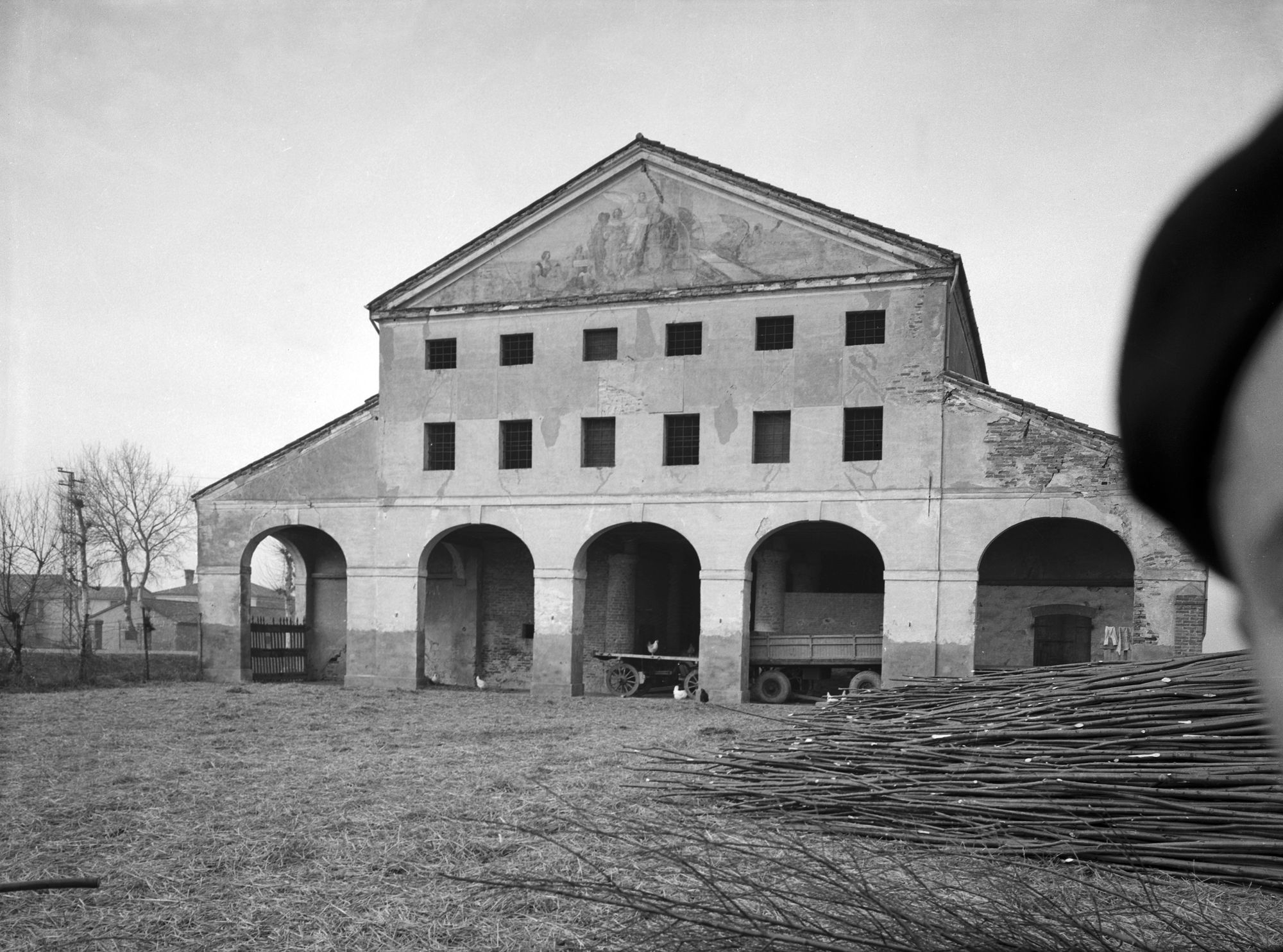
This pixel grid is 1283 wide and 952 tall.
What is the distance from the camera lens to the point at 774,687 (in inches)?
889

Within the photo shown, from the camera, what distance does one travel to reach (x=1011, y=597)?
928 inches

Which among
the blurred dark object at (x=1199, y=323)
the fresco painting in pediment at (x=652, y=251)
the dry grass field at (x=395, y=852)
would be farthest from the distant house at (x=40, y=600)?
the blurred dark object at (x=1199, y=323)

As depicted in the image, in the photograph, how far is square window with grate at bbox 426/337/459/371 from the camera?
974 inches

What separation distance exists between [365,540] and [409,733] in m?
9.63

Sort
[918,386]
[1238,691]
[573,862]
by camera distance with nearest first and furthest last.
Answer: [1238,691] → [573,862] → [918,386]

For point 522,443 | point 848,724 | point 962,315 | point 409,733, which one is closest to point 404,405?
point 522,443

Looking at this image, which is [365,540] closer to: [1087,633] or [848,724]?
[1087,633]

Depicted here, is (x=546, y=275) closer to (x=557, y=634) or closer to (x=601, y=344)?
(x=601, y=344)

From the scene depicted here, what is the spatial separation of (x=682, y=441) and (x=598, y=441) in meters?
1.88

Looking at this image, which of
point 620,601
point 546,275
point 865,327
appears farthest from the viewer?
point 620,601

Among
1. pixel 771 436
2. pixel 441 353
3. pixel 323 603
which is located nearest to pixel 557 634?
pixel 771 436

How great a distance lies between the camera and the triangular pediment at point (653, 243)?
22.1m

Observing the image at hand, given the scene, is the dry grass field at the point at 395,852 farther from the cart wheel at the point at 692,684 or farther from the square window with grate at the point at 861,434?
the square window with grate at the point at 861,434

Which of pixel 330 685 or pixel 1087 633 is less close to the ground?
pixel 1087 633
